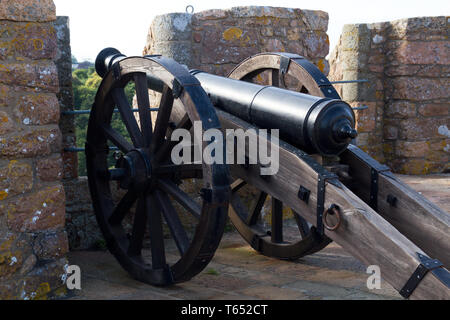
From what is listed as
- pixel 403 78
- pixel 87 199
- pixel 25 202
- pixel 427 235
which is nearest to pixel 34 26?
pixel 25 202

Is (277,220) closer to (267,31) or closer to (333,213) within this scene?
(333,213)

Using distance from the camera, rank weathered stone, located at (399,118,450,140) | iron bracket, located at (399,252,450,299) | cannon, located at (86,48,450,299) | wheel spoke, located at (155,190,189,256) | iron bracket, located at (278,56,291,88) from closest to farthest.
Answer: iron bracket, located at (399,252,450,299) → cannon, located at (86,48,450,299) → wheel spoke, located at (155,190,189,256) → iron bracket, located at (278,56,291,88) → weathered stone, located at (399,118,450,140)

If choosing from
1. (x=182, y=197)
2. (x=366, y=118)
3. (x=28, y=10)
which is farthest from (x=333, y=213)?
(x=366, y=118)

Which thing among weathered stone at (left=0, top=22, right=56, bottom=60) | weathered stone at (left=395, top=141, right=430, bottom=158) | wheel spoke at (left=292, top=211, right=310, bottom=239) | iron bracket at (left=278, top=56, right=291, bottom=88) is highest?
weathered stone at (left=0, top=22, right=56, bottom=60)

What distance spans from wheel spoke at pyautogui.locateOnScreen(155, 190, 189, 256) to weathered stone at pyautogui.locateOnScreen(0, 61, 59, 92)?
0.88 meters

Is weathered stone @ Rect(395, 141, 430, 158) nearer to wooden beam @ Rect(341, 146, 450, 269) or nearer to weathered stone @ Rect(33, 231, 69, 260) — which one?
wooden beam @ Rect(341, 146, 450, 269)

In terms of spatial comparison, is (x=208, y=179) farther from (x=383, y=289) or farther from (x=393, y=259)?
(x=383, y=289)

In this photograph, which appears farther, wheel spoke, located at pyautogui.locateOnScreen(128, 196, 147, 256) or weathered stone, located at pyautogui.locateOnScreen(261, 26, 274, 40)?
weathered stone, located at pyautogui.locateOnScreen(261, 26, 274, 40)

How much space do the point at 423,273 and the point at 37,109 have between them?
2.10 m

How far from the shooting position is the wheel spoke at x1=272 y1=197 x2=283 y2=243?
4203mm

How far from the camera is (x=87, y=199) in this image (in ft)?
14.9

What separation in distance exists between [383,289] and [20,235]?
199 cm

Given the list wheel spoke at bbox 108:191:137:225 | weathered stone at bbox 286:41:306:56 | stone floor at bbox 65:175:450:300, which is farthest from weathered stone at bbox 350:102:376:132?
wheel spoke at bbox 108:191:137:225

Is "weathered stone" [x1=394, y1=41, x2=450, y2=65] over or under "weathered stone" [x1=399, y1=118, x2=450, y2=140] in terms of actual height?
over
